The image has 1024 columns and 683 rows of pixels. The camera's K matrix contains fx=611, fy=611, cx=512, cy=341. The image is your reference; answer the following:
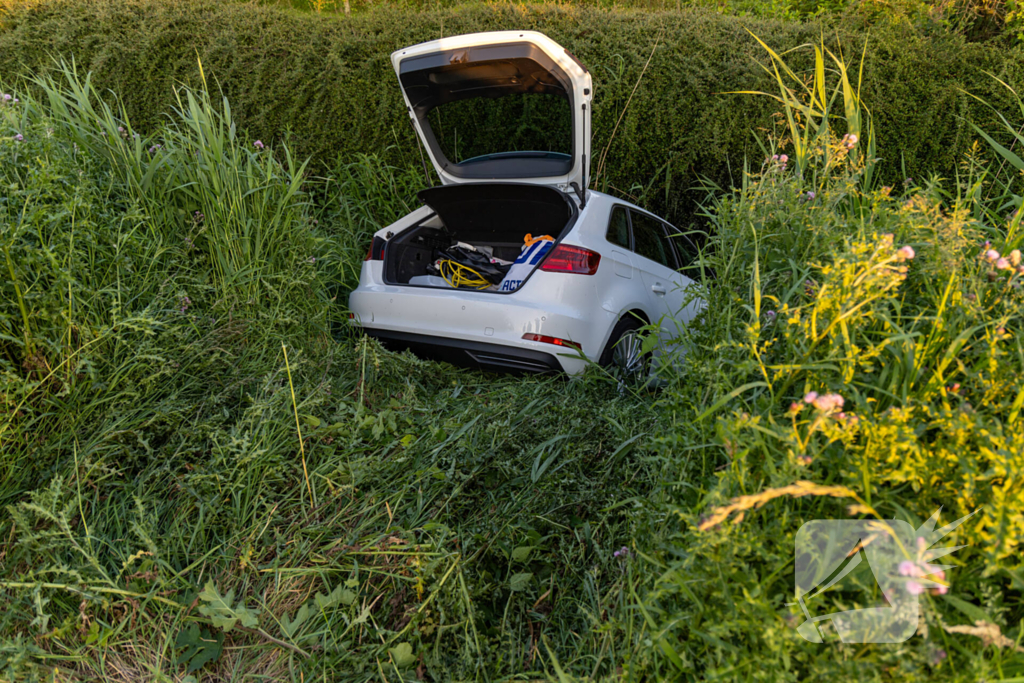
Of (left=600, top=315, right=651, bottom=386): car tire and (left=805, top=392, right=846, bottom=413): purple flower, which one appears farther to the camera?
(left=600, top=315, right=651, bottom=386): car tire

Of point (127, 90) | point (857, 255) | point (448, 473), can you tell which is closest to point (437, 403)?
point (448, 473)

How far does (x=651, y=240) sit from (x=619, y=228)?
48 centimetres

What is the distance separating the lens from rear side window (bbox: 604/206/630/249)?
12.1ft

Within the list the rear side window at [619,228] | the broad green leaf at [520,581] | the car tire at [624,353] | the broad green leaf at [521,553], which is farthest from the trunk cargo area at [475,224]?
the broad green leaf at [520,581]

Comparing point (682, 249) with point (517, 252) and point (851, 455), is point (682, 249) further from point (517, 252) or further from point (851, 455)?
point (851, 455)

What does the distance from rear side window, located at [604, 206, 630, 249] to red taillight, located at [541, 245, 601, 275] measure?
331 millimetres

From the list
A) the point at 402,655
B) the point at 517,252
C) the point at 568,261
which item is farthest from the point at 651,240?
the point at 402,655

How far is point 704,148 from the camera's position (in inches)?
209

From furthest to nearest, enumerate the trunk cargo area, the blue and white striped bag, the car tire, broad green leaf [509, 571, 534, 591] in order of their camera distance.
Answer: the trunk cargo area → the blue and white striped bag → the car tire → broad green leaf [509, 571, 534, 591]

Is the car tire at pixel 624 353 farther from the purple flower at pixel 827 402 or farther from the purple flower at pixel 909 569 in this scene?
the purple flower at pixel 909 569

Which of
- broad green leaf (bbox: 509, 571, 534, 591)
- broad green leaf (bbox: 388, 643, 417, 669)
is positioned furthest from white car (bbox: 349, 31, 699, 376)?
broad green leaf (bbox: 388, 643, 417, 669)

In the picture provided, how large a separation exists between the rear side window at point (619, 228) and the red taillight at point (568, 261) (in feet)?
1.08

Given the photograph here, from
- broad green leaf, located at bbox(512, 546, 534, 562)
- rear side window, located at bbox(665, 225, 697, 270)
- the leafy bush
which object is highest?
the leafy bush

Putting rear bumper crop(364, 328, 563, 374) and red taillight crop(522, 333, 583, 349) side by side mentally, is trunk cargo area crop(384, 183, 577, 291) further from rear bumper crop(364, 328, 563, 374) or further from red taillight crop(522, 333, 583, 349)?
red taillight crop(522, 333, 583, 349)
